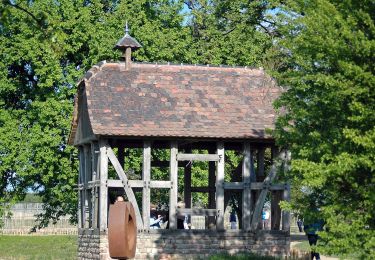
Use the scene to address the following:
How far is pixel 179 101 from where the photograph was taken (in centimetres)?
3450

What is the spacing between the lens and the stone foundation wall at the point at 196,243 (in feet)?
107

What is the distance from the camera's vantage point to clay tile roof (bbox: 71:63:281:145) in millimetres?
33031

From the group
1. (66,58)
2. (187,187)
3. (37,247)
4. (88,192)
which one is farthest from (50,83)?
(187,187)

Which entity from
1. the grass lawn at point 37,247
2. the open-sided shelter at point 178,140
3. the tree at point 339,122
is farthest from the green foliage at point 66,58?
the tree at point 339,122

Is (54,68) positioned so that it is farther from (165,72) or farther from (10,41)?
(165,72)

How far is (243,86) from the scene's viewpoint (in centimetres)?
3588

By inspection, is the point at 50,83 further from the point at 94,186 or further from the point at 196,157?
the point at 196,157

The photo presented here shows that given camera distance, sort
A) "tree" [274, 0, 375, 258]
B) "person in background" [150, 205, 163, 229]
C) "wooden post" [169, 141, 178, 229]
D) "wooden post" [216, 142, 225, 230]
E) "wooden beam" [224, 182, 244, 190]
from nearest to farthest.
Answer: "tree" [274, 0, 375, 258]
"wooden post" [169, 141, 178, 229]
"wooden post" [216, 142, 225, 230]
"wooden beam" [224, 182, 244, 190]
"person in background" [150, 205, 163, 229]

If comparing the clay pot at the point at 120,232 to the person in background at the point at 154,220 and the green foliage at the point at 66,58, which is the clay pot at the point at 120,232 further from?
the green foliage at the point at 66,58

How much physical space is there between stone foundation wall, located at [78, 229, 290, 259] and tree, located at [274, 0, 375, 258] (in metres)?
10.1

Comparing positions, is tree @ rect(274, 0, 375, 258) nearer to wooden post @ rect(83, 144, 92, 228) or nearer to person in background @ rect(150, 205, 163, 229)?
person in background @ rect(150, 205, 163, 229)

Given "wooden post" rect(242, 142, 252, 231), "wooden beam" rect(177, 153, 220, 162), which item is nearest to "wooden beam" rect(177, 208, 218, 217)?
"wooden post" rect(242, 142, 252, 231)

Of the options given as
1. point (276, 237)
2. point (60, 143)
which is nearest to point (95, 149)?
point (276, 237)

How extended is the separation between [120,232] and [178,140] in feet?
27.6
